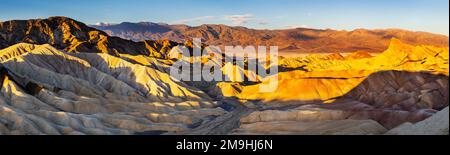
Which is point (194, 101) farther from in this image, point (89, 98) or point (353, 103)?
point (353, 103)

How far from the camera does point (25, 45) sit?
16400 cm

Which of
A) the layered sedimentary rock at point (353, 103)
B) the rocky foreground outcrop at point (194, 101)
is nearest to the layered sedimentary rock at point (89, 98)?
the rocky foreground outcrop at point (194, 101)

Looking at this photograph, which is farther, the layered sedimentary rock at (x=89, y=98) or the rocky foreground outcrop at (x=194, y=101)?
the layered sedimentary rock at (x=89, y=98)

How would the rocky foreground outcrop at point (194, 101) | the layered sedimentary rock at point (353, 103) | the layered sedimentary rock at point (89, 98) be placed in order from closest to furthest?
1. the layered sedimentary rock at point (353, 103)
2. the rocky foreground outcrop at point (194, 101)
3. the layered sedimentary rock at point (89, 98)

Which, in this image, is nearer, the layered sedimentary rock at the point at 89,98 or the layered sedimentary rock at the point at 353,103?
the layered sedimentary rock at the point at 353,103

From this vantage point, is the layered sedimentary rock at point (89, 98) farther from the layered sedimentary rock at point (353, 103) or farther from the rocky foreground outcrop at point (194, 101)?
the layered sedimentary rock at point (353, 103)

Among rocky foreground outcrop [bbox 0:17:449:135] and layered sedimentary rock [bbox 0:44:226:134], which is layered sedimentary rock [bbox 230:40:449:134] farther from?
layered sedimentary rock [bbox 0:44:226:134]

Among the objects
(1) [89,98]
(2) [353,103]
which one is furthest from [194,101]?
(2) [353,103]

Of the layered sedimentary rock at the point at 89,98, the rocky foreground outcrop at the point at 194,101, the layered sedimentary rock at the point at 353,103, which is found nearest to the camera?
the layered sedimentary rock at the point at 353,103

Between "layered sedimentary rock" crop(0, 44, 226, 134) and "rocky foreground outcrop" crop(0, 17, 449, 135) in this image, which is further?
"layered sedimentary rock" crop(0, 44, 226, 134)

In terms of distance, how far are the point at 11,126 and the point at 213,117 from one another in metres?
46.3

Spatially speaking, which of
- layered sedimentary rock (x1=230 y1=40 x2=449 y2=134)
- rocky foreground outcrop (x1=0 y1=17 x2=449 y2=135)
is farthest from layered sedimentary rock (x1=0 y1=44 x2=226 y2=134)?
layered sedimentary rock (x1=230 y1=40 x2=449 y2=134)

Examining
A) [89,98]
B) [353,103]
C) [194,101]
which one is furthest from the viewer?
A: [194,101]

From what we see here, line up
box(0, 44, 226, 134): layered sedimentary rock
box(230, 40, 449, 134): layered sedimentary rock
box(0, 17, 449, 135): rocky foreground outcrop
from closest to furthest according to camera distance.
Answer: box(230, 40, 449, 134): layered sedimentary rock, box(0, 17, 449, 135): rocky foreground outcrop, box(0, 44, 226, 134): layered sedimentary rock
